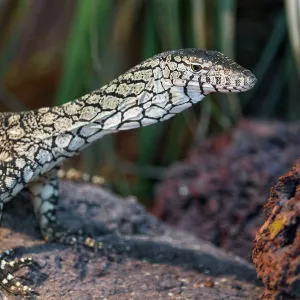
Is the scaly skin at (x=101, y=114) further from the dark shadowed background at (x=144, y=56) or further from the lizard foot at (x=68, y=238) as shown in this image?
the dark shadowed background at (x=144, y=56)

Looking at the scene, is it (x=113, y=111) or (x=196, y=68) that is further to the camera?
(x=113, y=111)

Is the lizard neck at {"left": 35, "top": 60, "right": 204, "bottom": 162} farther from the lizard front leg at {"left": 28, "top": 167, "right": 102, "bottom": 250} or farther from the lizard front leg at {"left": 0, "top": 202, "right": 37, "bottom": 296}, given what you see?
the lizard front leg at {"left": 0, "top": 202, "right": 37, "bottom": 296}

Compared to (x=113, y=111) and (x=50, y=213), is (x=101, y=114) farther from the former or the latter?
(x=50, y=213)

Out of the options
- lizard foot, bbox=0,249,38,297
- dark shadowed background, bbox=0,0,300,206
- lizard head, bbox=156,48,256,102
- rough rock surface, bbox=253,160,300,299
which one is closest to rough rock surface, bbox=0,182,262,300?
lizard foot, bbox=0,249,38,297

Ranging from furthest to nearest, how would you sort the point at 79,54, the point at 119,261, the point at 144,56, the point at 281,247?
1. the point at 144,56
2. the point at 79,54
3. the point at 119,261
4. the point at 281,247

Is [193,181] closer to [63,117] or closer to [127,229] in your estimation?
[127,229]

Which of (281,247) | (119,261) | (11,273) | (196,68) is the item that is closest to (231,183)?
(119,261)

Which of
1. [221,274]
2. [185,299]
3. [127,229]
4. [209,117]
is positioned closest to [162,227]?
[127,229]
